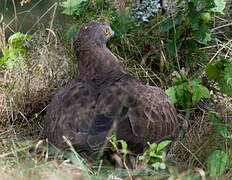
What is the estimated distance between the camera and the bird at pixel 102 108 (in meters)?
3.17

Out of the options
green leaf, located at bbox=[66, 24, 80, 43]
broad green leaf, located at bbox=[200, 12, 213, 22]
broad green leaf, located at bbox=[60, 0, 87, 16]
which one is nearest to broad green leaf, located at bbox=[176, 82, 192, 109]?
broad green leaf, located at bbox=[200, 12, 213, 22]

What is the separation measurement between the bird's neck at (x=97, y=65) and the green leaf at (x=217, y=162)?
106cm

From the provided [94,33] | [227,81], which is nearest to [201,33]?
[227,81]

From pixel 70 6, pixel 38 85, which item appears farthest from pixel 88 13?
pixel 38 85

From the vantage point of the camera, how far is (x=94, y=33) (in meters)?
3.90

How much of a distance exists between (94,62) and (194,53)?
1108 millimetres

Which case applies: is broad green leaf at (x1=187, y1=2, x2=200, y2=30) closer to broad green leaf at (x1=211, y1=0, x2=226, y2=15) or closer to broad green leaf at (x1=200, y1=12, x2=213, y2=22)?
broad green leaf at (x1=200, y1=12, x2=213, y2=22)

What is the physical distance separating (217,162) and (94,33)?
1552 mm

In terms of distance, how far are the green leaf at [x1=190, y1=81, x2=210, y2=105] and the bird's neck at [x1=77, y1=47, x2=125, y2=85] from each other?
25.0 inches

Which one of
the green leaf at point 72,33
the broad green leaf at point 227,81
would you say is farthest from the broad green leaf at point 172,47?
the green leaf at point 72,33

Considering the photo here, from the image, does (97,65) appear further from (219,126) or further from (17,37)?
(219,126)

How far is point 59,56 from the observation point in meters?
4.57

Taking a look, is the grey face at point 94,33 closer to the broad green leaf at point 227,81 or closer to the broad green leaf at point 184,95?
the broad green leaf at point 184,95

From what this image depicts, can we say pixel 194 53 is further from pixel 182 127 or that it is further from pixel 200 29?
pixel 182 127
